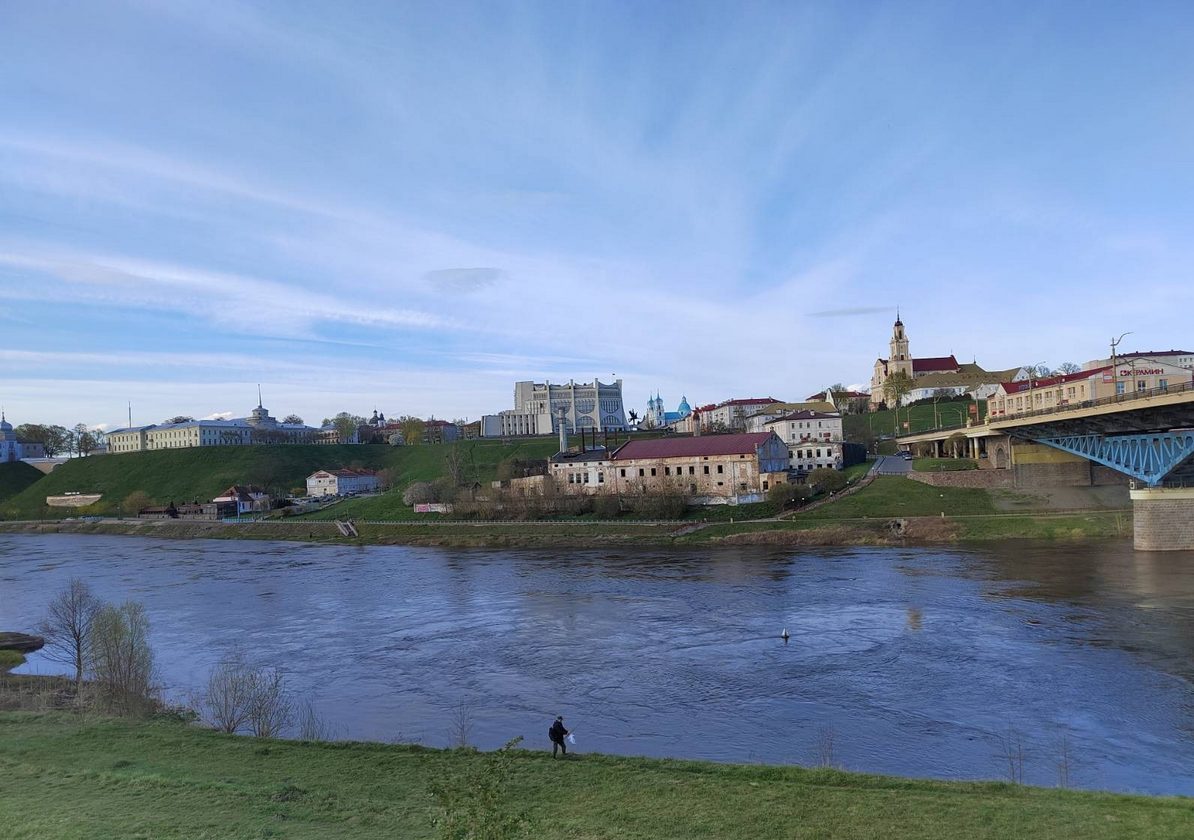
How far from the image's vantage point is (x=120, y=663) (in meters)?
24.0

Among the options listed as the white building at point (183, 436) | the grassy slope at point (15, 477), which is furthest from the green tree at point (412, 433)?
the grassy slope at point (15, 477)

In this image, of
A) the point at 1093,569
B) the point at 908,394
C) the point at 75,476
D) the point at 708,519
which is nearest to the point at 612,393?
the point at 908,394

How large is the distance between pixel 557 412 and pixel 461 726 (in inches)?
5912

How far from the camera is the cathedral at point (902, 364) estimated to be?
477 feet

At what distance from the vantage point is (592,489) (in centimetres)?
7688

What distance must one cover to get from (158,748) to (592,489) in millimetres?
59051

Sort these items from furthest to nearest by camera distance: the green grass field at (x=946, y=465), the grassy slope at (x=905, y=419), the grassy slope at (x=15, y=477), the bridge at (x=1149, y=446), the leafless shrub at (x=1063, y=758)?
1. the grassy slope at (x=15, y=477)
2. the grassy slope at (x=905, y=419)
3. the green grass field at (x=946, y=465)
4. the bridge at (x=1149, y=446)
5. the leafless shrub at (x=1063, y=758)

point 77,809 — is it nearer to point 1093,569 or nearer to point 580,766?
point 580,766

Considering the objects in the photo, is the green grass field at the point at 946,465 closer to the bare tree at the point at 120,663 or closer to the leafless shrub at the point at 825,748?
the leafless shrub at the point at 825,748

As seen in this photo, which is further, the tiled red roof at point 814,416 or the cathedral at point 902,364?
the cathedral at point 902,364

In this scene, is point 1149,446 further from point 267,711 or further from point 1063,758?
point 267,711

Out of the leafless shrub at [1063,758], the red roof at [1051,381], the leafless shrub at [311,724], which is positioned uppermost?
the red roof at [1051,381]

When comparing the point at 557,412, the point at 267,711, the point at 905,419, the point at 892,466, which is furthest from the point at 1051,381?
the point at 557,412

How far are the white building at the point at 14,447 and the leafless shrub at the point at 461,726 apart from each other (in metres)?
178
